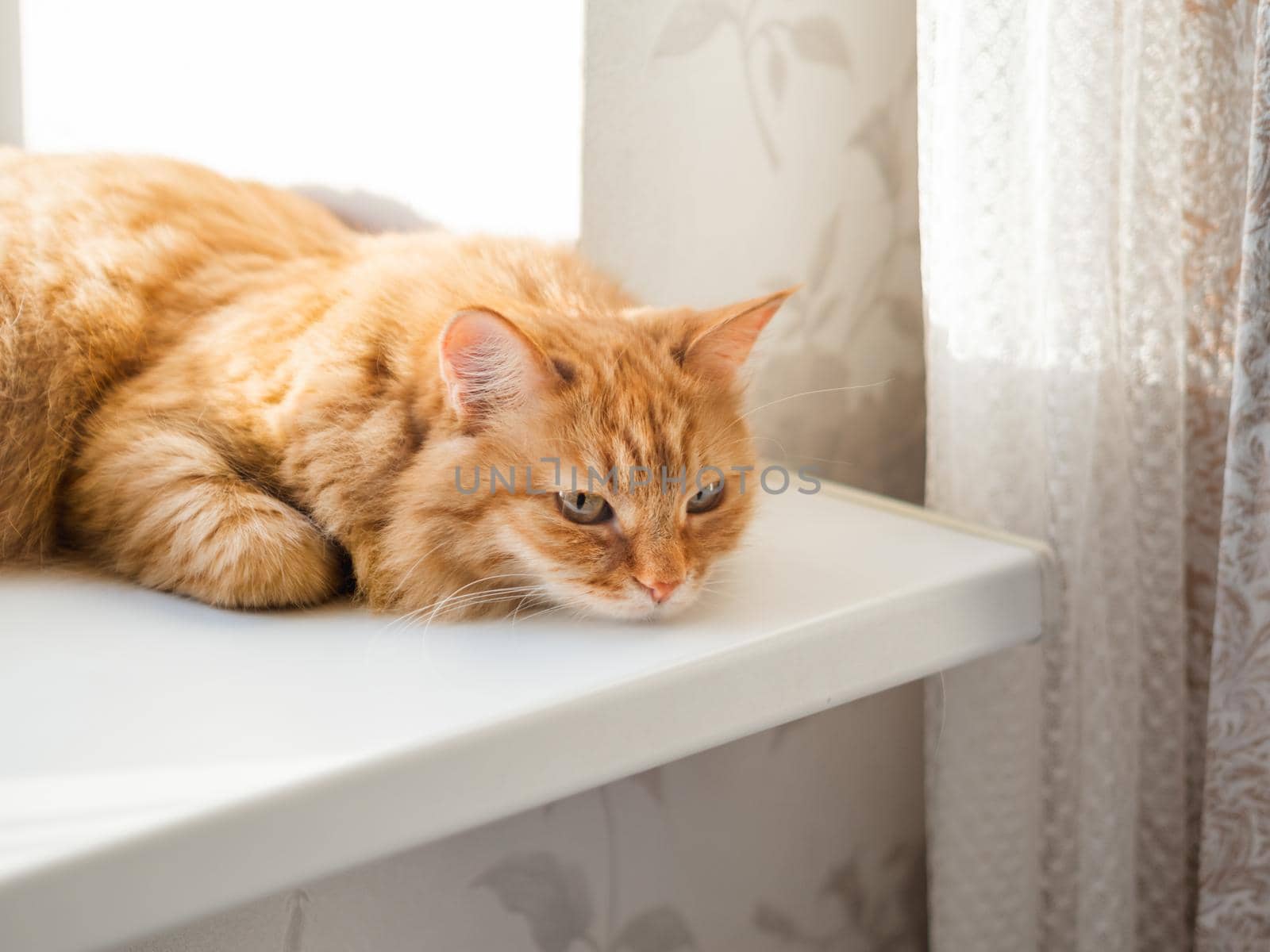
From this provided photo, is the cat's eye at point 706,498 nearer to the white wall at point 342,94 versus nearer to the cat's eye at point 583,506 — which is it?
the cat's eye at point 583,506

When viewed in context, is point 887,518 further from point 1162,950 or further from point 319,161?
point 319,161

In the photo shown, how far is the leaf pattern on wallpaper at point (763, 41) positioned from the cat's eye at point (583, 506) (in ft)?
1.88

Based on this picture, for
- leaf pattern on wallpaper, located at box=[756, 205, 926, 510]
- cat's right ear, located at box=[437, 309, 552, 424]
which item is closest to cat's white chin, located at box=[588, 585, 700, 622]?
cat's right ear, located at box=[437, 309, 552, 424]

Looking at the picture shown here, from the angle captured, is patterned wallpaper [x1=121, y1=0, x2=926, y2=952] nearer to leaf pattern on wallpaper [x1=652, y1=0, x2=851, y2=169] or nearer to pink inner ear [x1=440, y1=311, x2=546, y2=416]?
leaf pattern on wallpaper [x1=652, y1=0, x2=851, y2=169]

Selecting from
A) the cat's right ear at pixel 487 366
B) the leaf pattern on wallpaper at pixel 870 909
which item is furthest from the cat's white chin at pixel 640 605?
the leaf pattern on wallpaper at pixel 870 909

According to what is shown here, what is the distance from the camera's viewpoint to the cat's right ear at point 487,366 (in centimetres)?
79

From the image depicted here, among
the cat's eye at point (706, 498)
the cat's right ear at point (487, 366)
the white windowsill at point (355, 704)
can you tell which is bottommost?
the white windowsill at point (355, 704)

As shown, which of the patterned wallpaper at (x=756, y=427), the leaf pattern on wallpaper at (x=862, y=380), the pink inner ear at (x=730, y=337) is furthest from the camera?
the leaf pattern on wallpaper at (x=862, y=380)

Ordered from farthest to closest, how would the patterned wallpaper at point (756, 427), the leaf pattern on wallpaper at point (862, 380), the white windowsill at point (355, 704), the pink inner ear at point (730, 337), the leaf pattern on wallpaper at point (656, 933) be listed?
the leaf pattern on wallpaper at point (862, 380) → the leaf pattern on wallpaper at point (656, 933) → the patterned wallpaper at point (756, 427) → the pink inner ear at point (730, 337) → the white windowsill at point (355, 704)

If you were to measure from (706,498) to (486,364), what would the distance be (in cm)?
23

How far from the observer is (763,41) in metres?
1.25

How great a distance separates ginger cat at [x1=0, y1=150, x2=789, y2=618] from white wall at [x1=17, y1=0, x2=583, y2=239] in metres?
0.18

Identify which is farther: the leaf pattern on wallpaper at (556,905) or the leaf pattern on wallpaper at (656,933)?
the leaf pattern on wallpaper at (656,933)

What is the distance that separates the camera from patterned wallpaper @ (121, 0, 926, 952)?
112 centimetres
